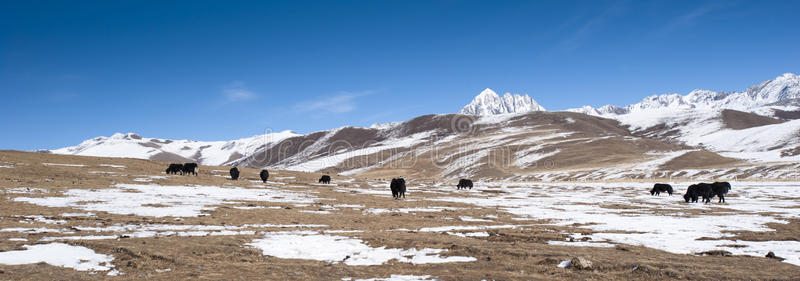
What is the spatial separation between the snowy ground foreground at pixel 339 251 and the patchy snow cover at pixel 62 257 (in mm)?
4163

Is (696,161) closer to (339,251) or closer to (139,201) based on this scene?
(139,201)

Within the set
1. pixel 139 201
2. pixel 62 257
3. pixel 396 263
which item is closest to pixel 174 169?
pixel 139 201

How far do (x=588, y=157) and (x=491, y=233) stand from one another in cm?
15984

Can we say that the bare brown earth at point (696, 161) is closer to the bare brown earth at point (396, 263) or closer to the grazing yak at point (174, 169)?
the grazing yak at point (174, 169)

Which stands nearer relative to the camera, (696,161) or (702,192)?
(702,192)

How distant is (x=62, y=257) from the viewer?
11336 mm

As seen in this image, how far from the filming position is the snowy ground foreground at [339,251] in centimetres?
1270

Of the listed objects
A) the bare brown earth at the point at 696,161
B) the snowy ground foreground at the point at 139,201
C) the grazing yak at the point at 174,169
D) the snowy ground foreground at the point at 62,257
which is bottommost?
the snowy ground foreground at the point at 62,257

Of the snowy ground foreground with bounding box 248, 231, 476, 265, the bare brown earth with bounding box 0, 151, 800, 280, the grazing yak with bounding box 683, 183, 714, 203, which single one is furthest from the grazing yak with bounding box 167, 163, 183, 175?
the grazing yak with bounding box 683, 183, 714, 203

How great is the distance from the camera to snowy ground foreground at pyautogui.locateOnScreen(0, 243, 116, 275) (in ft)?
35.0

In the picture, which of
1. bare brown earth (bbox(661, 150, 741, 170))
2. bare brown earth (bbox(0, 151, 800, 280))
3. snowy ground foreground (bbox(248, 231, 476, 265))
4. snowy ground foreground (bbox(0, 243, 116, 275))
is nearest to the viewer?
bare brown earth (bbox(0, 151, 800, 280))

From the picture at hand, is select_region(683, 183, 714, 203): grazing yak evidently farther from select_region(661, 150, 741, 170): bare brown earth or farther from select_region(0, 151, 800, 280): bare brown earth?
select_region(661, 150, 741, 170): bare brown earth

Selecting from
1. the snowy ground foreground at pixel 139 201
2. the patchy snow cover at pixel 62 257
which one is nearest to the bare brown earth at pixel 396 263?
the patchy snow cover at pixel 62 257

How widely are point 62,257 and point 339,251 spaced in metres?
7.05
